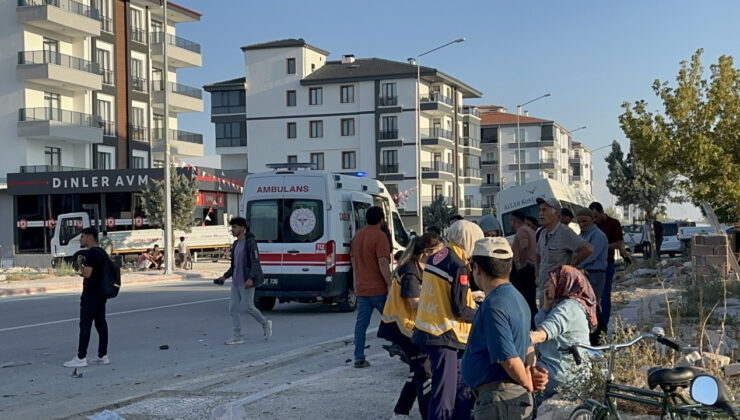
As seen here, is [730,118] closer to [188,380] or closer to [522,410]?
[188,380]

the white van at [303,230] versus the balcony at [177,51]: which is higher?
the balcony at [177,51]

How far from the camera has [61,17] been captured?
1850 inches

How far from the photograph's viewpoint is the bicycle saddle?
12.9 feet

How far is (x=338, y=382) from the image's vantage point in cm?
841

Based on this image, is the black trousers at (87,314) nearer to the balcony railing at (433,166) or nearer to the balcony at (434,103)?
the balcony at (434,103)

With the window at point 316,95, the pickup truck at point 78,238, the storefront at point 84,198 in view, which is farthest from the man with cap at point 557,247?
the window at point 316,95

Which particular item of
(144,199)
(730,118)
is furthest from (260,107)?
(730,118)

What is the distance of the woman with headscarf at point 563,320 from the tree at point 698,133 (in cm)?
1915

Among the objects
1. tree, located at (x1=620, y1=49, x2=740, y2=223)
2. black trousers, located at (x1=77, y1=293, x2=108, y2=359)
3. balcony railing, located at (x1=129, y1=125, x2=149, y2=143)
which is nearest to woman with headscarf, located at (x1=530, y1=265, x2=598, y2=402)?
black trousers, located at (x1=77, y1=293, x2=108, y2=359)

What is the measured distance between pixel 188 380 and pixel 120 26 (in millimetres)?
48494

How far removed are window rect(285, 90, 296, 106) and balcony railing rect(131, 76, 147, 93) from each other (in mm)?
19969

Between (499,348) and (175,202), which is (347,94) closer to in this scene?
(175,202)

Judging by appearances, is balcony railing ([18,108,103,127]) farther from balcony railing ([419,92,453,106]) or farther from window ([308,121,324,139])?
balcony railing ([419,92,453,106])

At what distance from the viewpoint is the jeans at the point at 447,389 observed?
5.69 meters
